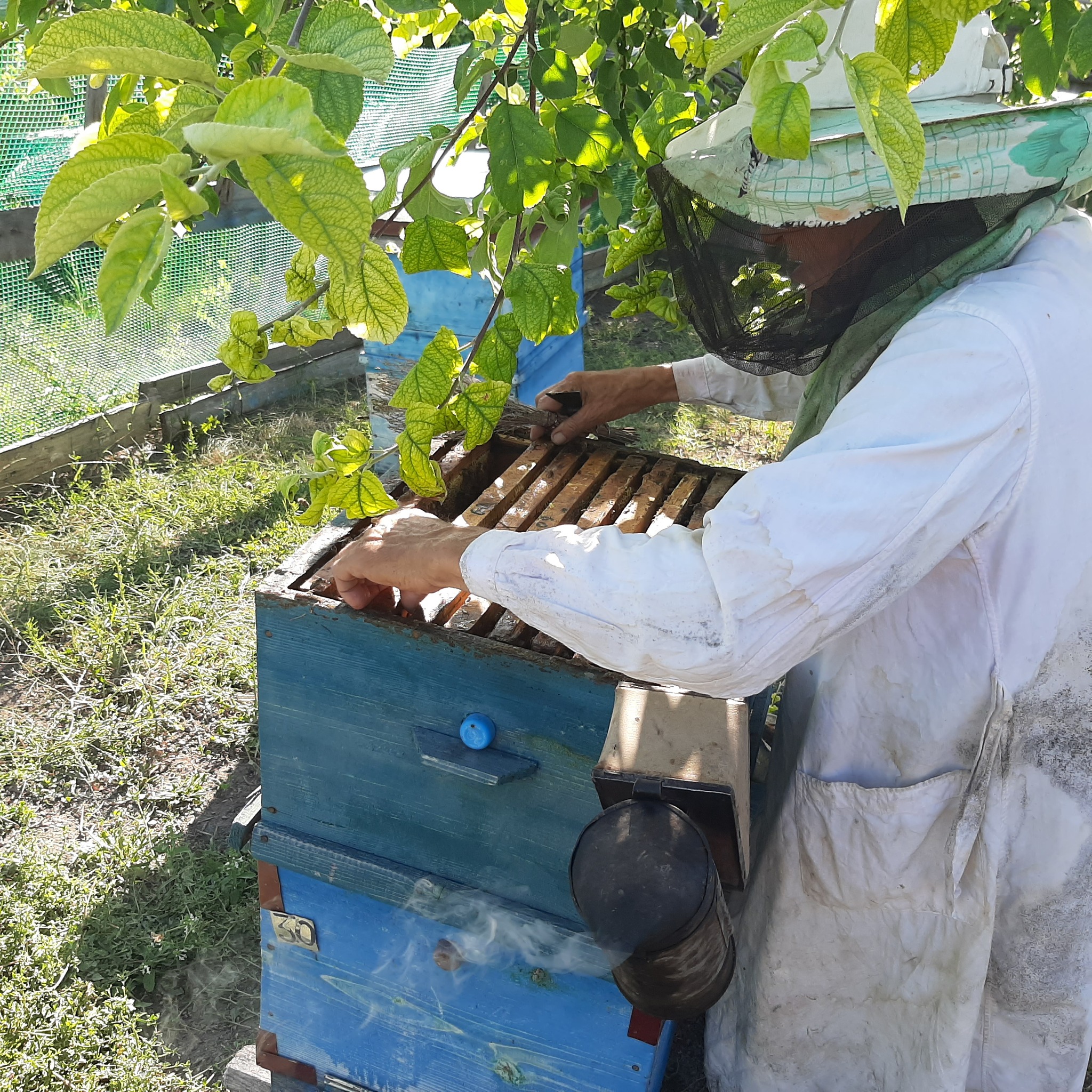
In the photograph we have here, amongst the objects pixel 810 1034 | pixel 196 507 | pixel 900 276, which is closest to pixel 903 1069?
pixel 810 1034

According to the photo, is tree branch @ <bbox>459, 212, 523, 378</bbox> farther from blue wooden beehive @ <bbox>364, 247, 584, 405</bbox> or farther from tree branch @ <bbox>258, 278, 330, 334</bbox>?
blue wooden beehive @ <bbox>364, 247, 584, 405</bbox>

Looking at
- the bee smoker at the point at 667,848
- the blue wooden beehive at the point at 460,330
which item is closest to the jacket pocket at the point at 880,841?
the bee smoker at the point at 667,848

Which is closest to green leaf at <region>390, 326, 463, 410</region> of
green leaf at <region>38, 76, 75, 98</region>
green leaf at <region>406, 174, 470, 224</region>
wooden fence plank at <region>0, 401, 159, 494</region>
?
green leaf at <region>406, 174, 470, 224</region>

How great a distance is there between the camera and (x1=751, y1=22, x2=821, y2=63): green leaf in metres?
0.85

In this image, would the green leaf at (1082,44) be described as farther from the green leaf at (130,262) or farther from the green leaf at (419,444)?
the green leaf at (130,262)

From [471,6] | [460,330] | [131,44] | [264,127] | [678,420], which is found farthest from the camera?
[678,420]

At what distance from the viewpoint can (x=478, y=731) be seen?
155 cm

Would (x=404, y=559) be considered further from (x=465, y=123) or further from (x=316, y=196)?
(x=316, y=196)

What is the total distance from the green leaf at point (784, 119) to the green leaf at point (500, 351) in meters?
0.78

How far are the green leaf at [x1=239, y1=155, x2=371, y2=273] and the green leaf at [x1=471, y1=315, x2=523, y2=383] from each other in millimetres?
862

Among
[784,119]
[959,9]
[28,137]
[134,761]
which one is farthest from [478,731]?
[28,137]

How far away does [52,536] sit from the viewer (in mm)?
4035

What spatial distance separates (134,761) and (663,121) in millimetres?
2530

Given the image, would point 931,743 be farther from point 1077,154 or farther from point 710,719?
point 1077,154
